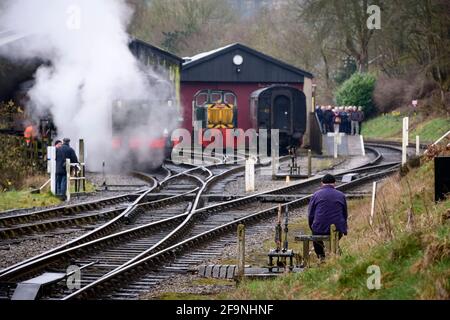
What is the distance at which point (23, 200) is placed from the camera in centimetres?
1980

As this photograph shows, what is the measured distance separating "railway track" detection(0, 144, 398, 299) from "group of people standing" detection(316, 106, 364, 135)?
21.5 metres

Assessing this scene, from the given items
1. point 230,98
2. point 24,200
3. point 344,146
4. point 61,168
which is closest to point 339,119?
point 230,98

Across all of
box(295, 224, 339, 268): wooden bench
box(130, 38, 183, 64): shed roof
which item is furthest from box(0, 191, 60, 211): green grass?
box(130, 38, 183, 64): shed roof

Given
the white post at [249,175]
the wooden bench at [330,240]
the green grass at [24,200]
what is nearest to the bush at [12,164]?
the green grass at [24,200]

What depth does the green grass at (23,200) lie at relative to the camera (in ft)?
62.8

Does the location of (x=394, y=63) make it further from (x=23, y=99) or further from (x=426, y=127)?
(x=23, y=99)

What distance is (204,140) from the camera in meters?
39.7

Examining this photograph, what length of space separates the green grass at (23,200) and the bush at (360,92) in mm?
35232

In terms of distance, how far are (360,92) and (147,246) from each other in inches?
1634

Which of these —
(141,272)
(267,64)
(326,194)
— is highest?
(267,64)

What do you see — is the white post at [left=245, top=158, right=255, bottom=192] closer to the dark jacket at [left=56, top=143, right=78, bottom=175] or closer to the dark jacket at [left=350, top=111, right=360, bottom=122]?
the dark jacket at [left=56, top=143, right=78, bottom=175]

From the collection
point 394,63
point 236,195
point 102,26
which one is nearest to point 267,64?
point 394,63

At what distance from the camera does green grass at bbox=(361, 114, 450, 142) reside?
1650 inches

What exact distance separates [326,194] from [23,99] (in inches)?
703
